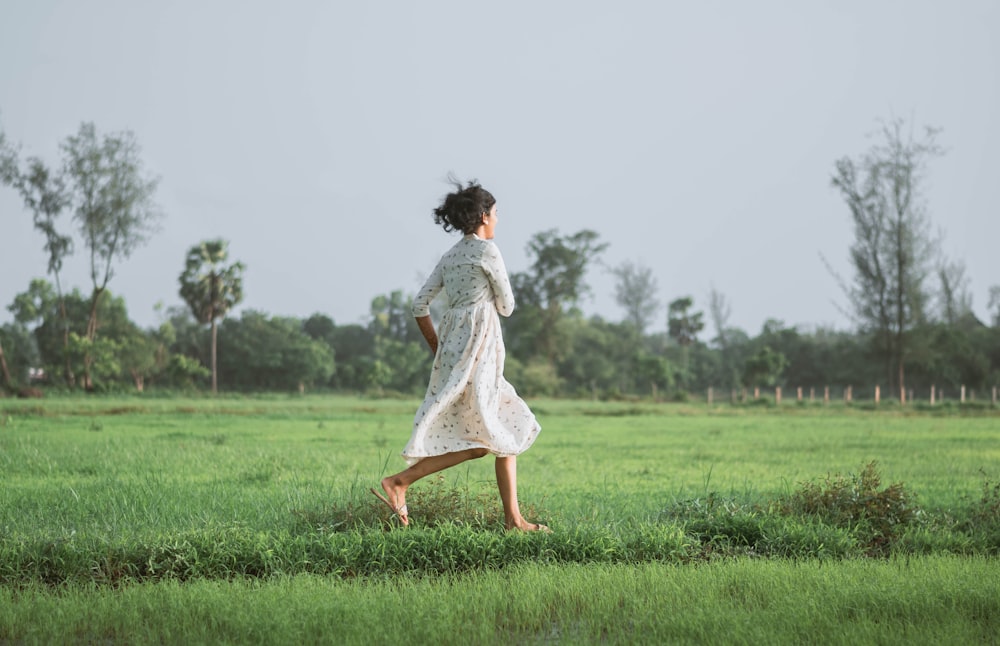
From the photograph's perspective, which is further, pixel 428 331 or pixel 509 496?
pixel 428 331

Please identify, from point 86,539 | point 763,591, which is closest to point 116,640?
point 86,539

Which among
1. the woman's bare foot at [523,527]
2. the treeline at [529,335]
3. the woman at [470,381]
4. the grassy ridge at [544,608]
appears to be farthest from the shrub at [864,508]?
the treeline at [529,335]

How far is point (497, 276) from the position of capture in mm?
6000

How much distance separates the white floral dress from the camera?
5.87m

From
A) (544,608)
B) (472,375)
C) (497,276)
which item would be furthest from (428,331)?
(544,608)

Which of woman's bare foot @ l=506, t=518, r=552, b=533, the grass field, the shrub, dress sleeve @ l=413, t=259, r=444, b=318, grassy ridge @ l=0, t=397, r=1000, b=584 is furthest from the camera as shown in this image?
the shrub

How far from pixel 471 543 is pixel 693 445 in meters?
12.1

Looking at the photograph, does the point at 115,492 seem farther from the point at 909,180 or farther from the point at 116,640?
the point at 909,180

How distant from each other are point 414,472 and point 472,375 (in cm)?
73

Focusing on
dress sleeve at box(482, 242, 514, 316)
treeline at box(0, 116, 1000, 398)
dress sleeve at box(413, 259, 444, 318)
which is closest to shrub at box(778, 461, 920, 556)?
dress sleeve at box(482, 242, 514, 316)

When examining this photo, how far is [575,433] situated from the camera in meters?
20.8

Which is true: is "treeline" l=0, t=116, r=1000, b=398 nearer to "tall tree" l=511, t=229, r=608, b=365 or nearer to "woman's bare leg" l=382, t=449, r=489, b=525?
"tall tree" l=511, t=229, r=608, b=365

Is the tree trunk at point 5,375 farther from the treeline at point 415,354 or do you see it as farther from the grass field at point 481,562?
the grass field at point 481,562

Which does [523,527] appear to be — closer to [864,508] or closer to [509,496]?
[509,496]
